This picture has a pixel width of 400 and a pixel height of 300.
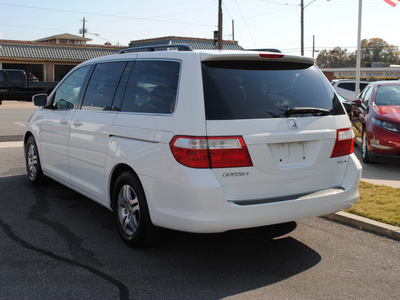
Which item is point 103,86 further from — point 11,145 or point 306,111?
point 11,145

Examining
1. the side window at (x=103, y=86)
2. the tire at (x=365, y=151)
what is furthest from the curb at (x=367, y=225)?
the tire at (x=365, y=151)

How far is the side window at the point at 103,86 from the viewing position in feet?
16.5

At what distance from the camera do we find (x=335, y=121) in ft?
14.5

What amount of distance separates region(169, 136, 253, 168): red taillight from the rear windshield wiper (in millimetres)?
602

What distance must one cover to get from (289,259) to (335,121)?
4.49 ft

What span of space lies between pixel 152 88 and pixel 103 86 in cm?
105

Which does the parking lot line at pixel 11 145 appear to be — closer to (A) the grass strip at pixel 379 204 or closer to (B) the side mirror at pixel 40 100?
(B) the side mirror at pixel 40 100

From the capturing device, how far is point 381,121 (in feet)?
28.9

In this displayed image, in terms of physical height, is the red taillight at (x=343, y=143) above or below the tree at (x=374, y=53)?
below

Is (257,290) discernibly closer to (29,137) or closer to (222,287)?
(222,287)

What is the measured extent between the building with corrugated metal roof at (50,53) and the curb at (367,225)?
38.8m

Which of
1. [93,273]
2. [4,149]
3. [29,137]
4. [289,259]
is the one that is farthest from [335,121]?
[4,149]

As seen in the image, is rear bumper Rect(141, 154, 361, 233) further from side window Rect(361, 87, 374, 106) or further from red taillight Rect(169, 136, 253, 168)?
side window Rect(361, 87, 374, 106)

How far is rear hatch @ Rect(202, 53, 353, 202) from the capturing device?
12.6ft
